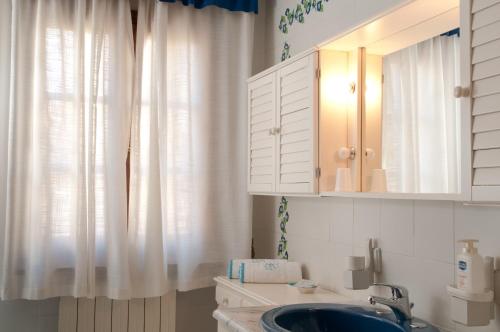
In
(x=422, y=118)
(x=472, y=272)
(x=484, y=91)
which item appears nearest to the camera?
(x=484, y=91)

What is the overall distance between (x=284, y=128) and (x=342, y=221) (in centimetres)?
45

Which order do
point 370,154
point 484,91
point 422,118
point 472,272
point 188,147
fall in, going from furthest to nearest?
point 188,147, point 370,154, point 422,118, point 472,272, point 484,91

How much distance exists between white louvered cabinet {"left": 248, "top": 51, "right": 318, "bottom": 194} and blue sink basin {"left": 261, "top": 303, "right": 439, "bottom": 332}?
1.61ft

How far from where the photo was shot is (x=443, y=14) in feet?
5.01

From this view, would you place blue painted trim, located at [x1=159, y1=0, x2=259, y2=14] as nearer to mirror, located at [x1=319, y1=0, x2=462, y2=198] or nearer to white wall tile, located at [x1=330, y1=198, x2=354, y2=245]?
mirror, located at [x1=319, y1=0, x2=462, y2=198]

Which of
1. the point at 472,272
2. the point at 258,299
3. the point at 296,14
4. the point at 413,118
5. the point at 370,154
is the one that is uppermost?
the point at 296,14

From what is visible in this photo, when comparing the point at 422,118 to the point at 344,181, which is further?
the point at 344,181

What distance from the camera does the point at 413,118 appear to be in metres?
1.64

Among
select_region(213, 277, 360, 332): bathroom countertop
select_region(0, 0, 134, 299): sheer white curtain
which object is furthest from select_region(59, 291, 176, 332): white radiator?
select_region(213, 277, 360, 332): bathroom countertop

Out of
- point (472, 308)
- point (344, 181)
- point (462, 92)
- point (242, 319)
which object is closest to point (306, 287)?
point (344, 181)

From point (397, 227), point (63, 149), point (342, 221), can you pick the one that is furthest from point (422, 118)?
point (63, 149)

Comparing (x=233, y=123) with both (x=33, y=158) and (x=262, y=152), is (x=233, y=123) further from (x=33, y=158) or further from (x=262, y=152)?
(x=33, y=158)

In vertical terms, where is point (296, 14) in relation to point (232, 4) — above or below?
below

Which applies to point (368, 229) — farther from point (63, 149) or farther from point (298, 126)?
point (63, 149)
